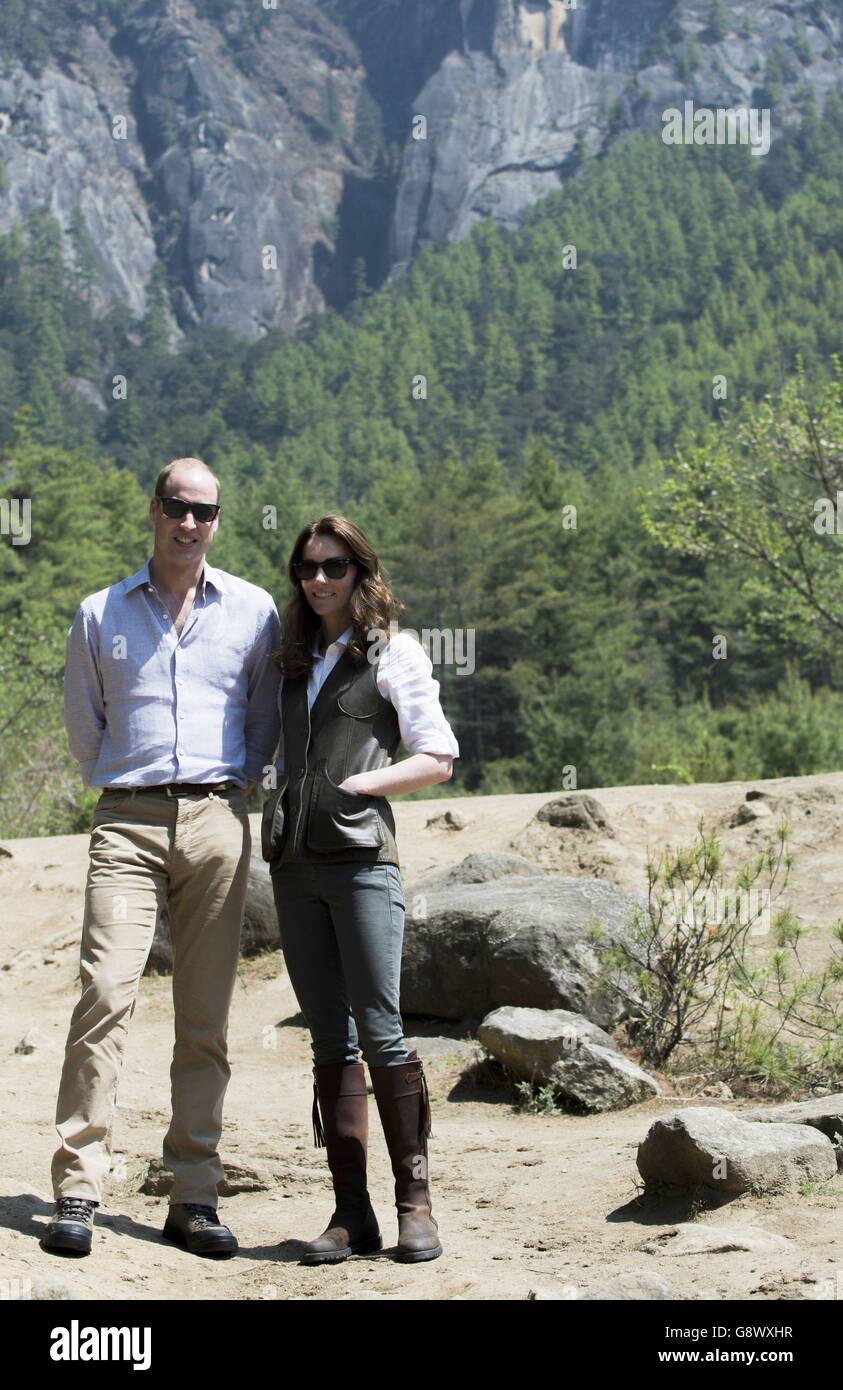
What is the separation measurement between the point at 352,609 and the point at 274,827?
24.9 inches

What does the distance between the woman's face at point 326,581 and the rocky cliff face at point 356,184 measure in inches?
6477

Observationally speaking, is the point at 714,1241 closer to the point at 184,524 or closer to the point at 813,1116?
the point at 813,1116

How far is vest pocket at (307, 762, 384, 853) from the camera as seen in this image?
4.16m

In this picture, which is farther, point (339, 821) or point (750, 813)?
point (750, 813)

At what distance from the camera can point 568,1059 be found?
681 centimetres

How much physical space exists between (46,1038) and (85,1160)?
496 centimetres

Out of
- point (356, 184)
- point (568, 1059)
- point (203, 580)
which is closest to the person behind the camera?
point (203, 580)

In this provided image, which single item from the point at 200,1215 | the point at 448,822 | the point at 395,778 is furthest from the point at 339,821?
the point at 448,822

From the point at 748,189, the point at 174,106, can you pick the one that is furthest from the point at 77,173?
the point at 748,189

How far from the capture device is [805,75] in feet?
559

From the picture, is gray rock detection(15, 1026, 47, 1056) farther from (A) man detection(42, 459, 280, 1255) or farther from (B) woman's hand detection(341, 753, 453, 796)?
(B) woman's hand detection(341, 753, 453, 796)

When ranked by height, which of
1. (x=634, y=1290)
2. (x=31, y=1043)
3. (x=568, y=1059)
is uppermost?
(x=634, y=1290)

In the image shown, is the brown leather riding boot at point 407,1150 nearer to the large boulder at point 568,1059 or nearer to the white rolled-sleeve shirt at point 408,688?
the white rolled-sleeve shirt at point 408,688

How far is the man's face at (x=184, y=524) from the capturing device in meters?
4.42
